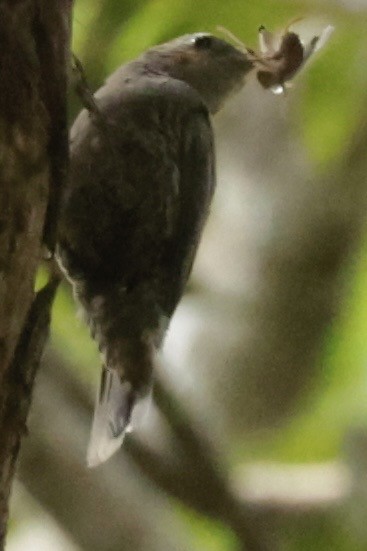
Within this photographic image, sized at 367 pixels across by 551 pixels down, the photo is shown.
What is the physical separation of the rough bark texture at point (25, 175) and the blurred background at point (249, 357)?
0.70 m

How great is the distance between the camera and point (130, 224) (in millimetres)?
944

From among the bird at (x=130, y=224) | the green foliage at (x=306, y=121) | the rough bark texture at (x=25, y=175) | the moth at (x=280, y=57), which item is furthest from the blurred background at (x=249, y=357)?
the rough bark texture at (x=25, y=175)

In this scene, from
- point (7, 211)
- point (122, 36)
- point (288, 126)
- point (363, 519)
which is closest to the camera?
point (7, 211)

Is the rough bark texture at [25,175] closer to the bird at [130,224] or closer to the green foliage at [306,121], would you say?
the bird at [130,224]

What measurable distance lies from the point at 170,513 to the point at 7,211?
3.37ft

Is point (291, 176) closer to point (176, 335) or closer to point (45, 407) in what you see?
point (176, 335)

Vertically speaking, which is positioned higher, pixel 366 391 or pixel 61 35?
pixel 61 35

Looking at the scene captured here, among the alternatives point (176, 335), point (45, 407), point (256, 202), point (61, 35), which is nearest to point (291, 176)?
point (256, 202)

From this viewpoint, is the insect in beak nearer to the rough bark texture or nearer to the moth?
the moth

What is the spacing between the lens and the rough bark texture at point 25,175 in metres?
0.73

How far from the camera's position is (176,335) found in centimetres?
191

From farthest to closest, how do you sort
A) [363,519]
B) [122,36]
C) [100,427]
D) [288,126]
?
[288,126] < [363,519] < [122,36] < [100,427]

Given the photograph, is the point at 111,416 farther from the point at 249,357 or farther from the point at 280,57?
the point at 249,357

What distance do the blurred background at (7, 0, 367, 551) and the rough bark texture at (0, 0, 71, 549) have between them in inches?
27.7
